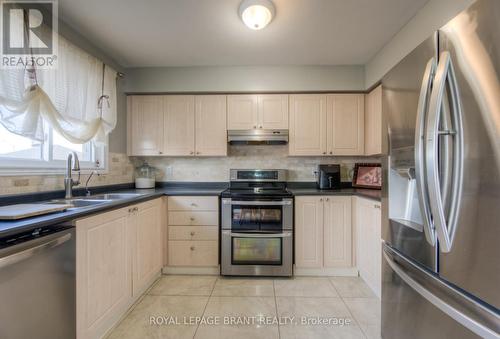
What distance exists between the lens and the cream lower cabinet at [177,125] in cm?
288

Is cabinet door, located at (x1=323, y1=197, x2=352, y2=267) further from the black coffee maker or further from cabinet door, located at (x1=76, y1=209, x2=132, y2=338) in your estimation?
cabinet door, located at (x1=76, y1=209, x2=132, y2=338)

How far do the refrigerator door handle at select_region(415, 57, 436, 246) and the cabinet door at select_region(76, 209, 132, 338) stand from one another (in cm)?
174

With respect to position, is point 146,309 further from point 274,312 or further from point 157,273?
point 274,312

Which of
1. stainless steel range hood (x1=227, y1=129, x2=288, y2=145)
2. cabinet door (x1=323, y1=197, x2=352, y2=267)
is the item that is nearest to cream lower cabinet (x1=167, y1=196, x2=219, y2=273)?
stainless steel range hood (x1=227, y1=129, x2=288, y2=145)

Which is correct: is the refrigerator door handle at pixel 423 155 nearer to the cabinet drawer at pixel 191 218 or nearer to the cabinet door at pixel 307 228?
the cabinet door at pixel 307 228

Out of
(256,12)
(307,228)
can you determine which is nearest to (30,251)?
(256,12)

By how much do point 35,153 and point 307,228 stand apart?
2.53 meters

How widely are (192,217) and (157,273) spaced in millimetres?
673

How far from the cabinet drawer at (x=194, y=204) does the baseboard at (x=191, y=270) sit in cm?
66

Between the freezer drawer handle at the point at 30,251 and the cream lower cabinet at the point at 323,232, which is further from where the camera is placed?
the cream lower cabinet at the point at 323,232

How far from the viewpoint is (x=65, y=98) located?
1.89 metres

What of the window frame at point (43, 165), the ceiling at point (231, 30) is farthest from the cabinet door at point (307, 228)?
the window frame at point (43, 165)

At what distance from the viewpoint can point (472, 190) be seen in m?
0.79

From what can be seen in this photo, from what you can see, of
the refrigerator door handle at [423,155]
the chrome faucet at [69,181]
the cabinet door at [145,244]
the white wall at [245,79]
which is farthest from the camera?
the white wall at [245,79]
